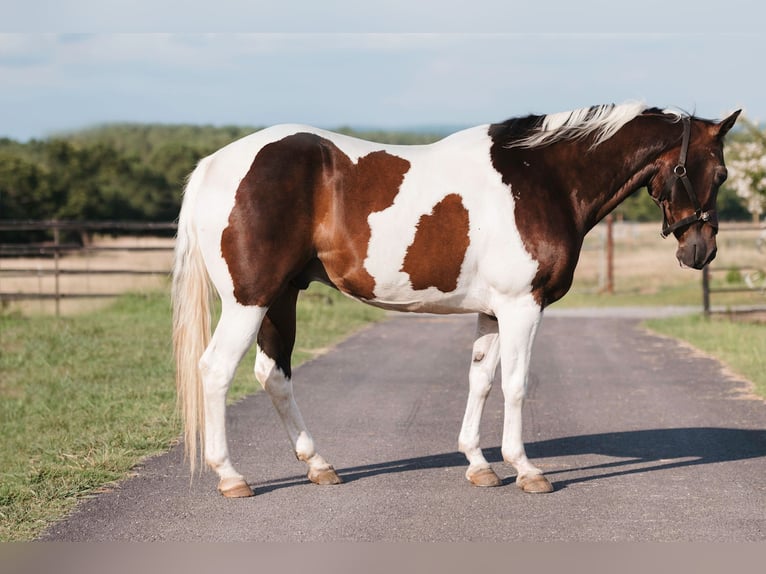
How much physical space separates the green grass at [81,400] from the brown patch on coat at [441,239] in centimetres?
224

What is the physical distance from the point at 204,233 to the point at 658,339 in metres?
10.4

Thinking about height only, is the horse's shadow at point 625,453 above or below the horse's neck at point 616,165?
below

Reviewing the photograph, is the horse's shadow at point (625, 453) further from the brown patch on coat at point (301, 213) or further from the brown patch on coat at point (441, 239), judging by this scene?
the brown patch on coat at point (441, 239)

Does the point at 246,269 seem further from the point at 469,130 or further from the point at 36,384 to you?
the point at 36,384

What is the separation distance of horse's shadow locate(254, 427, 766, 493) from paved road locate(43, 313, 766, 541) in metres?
0.01

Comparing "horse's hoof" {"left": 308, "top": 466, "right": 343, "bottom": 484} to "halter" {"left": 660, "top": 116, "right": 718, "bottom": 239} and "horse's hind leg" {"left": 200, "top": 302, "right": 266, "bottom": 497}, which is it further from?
"halter" {"left": 660, "top": 116, "right": 718, "bottom": 239}

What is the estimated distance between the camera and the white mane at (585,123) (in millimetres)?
5867

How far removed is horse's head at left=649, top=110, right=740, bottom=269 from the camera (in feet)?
19.1

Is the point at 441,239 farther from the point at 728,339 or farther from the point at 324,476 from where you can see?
the point at 728,339

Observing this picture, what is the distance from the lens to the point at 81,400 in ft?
29.3

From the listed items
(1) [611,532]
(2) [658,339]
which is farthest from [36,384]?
(2) [658,339]

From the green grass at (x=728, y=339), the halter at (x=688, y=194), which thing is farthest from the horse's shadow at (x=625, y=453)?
the green grass at (x=728, y=339)

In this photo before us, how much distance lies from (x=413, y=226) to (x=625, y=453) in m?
2.43

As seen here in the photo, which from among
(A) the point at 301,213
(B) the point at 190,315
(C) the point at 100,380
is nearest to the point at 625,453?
(A) the point at 301,213
